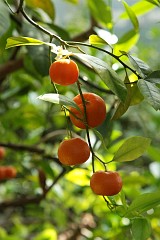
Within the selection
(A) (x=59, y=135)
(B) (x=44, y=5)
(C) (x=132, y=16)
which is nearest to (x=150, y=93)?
(C) (x=132, y=16)

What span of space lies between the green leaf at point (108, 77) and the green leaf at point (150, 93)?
19 mm

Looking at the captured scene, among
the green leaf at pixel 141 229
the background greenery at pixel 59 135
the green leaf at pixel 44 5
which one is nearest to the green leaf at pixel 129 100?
the background greenery at pixel 59 135

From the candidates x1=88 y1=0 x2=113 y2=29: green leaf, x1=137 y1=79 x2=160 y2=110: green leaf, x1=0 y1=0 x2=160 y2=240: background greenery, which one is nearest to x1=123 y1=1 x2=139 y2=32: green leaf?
x1=0 y1=0 x2=160 y2=240: background greenery

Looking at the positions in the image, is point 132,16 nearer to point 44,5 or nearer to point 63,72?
point 44,5

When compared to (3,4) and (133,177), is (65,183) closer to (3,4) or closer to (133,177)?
(133,177)

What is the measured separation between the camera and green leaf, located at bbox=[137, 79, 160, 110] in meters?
0.47

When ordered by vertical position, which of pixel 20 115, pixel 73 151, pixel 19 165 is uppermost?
pixel 73 151

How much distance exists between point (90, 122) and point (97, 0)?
0.51 m

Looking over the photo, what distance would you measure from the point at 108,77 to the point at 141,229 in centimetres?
17

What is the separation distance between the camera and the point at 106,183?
0.50 metres

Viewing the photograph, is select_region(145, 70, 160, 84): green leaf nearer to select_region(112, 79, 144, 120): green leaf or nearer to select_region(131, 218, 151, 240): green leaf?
select_region(112, 79, 144, 120): green leaf

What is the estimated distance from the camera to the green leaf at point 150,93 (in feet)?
1.54

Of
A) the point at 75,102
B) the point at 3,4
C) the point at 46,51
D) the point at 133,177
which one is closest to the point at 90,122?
the point at 75,102

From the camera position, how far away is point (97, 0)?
958 mm
